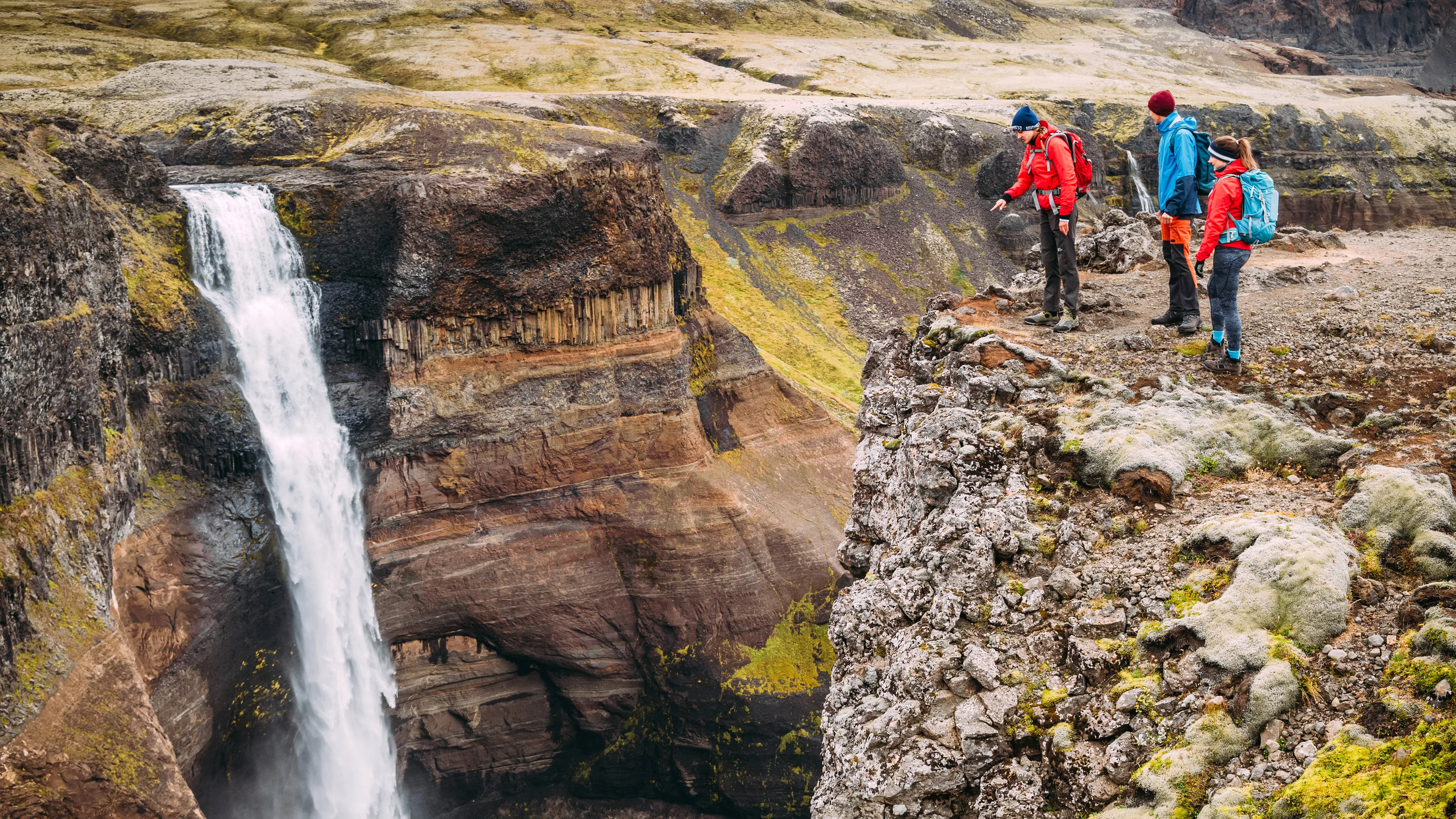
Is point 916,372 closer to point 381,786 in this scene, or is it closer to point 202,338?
→ point 202,338

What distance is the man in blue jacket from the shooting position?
14.5 m

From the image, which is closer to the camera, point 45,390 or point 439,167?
point 45,390

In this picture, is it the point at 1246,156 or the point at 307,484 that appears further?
the point at 307,484

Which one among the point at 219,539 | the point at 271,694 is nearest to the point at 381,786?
the point at 271,694

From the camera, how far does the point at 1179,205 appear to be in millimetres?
14719

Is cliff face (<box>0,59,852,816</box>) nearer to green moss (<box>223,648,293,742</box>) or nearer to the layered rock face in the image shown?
green moss (<box>223,648,293,742</box>)

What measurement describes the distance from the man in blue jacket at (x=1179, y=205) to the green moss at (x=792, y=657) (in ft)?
76.9

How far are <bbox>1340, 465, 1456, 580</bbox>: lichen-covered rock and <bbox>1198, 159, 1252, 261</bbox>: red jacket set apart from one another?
4.60 metres

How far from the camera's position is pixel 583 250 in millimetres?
35594

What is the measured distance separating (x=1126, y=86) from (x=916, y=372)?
308 feet

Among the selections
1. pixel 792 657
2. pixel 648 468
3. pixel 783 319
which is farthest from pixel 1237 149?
pixel 783 319

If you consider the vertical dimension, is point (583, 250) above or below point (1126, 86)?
below

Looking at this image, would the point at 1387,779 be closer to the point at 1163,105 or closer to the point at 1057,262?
the point at 1057,262

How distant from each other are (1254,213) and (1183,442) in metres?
3.94
